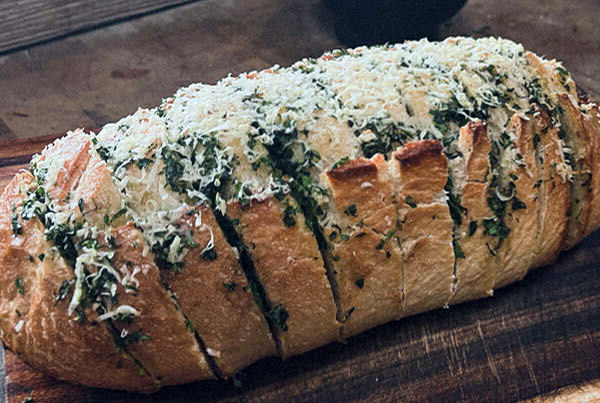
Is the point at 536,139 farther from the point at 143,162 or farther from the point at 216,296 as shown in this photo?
the point at 143,162

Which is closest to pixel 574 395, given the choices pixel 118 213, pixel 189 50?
pixel 118 213

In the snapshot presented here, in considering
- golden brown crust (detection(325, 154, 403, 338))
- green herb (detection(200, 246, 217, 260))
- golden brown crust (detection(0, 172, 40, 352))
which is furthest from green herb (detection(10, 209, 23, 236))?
golden brown crust (detection(325, 154, 403, 338))

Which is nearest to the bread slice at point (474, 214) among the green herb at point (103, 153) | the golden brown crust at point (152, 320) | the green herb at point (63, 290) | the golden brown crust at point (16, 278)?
the golden brown crust at point (152, 320)

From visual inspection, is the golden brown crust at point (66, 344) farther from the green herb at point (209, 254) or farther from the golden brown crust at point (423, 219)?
the golden brown crust at point (423, 219)

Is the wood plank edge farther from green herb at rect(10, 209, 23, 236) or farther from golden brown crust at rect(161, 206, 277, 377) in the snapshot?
green herb at rect(10, 209, 23, 236)

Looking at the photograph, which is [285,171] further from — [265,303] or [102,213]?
[102,213]

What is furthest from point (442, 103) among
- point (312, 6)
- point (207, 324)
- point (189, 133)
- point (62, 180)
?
point (312, 6)
